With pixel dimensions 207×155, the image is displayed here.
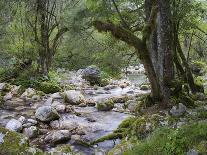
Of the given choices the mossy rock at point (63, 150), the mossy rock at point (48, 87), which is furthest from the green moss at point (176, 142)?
the mossy rock at point (48, 87)

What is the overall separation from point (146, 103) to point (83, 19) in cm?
1501

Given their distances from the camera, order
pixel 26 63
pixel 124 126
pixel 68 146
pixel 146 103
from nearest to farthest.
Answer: pixel 68 146
pixel 124 126
pixel 146 103
pixel 26 63

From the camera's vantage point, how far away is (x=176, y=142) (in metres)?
5.90

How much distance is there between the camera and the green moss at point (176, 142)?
5.80 metres

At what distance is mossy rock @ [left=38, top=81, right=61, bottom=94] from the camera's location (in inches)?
679

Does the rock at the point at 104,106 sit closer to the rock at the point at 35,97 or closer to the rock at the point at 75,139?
the rock at the point at 35,97

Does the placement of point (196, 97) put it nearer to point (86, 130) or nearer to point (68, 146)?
point (86, 130)

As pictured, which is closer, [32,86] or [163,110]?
[163,110]

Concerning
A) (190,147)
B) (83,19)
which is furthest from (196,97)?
(83,19)

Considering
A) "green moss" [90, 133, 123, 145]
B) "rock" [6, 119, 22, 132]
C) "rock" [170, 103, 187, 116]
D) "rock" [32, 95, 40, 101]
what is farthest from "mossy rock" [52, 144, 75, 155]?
"rock" [32, 95, 40, 101]

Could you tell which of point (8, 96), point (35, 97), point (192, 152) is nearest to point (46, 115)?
point (35, 97)

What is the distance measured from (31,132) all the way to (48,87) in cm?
857

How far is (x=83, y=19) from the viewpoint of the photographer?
2389cm

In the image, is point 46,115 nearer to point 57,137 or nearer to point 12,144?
point 57,137
